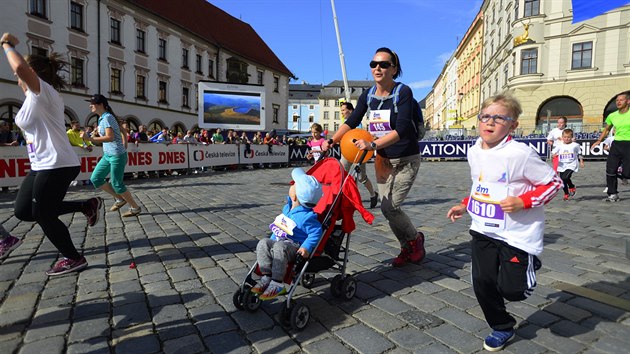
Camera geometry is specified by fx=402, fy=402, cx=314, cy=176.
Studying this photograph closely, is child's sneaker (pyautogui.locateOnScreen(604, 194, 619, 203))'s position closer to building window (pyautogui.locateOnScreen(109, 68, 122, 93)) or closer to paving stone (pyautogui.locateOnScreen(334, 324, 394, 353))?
paving stone (pyautogui.locateOnScreen(334, 324, 394, 353))

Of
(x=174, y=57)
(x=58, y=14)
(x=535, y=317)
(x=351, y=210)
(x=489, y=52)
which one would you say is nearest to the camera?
(x=535, y=317)

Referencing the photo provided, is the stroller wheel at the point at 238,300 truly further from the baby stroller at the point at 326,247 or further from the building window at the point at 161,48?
the building window at the point at 161,48

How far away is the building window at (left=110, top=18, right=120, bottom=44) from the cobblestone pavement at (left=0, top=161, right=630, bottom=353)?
29.4m

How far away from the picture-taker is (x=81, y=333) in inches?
108

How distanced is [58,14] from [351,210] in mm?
30027

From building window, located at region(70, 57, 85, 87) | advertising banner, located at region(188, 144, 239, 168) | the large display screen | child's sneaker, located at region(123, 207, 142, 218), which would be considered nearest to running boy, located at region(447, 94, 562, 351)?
child's sneaker, located at region(123, 207, 142, 218)

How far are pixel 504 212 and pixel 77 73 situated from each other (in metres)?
31.1

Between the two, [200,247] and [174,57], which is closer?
[200,247]

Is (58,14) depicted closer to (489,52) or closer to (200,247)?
(200,247)

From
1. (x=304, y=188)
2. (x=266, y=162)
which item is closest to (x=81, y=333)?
(x=304, y=188)

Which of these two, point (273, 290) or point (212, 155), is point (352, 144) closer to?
point (273, 290)

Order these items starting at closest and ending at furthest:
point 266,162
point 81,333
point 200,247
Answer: point 81,333, point 200,247, point 266,162

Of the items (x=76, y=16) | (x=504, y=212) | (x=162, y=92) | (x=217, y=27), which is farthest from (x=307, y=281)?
(x=217, y=27)

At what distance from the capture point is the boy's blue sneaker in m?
2.53
